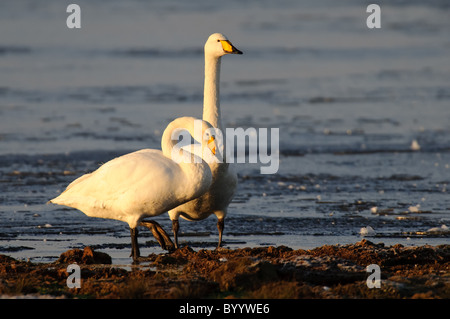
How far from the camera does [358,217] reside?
10.6 metres

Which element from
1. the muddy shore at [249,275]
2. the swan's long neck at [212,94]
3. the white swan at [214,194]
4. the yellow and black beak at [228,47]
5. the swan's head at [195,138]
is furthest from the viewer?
the yellow and black beak at [228,47]

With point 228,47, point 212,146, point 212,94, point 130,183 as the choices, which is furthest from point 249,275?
point 228,47

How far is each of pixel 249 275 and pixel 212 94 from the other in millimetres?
3788

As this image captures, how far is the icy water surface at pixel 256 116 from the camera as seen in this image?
33.5 ft

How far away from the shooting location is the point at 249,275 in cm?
670

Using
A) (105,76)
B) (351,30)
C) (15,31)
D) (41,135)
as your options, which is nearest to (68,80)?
(105,76)

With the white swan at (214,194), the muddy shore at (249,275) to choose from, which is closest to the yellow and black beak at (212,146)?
the white swan at (214,194)

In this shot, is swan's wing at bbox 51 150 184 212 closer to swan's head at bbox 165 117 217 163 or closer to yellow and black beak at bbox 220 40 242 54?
swan's head at bbox 165 117 217 163

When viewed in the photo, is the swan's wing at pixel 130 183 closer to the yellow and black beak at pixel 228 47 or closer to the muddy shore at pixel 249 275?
the muddy shore at pixel 249 275

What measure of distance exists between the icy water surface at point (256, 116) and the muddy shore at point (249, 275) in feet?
3.02

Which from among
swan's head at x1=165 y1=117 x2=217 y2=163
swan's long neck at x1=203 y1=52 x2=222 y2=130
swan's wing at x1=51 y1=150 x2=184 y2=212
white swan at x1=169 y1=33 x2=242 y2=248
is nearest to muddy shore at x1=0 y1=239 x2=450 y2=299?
swan's wing at x1=51 y1=150 x2=184 y2=212

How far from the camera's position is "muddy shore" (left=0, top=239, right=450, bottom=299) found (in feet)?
21.1
